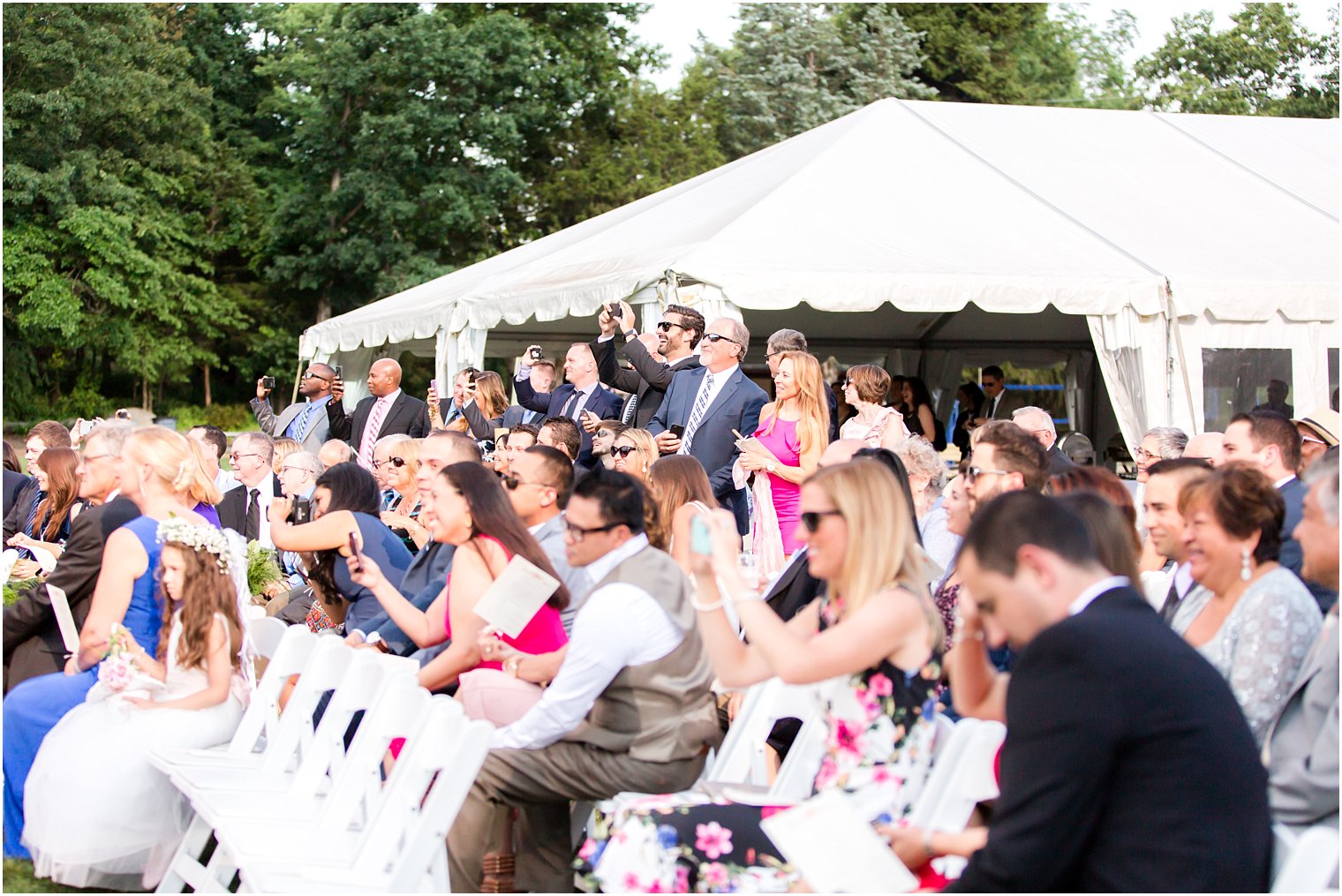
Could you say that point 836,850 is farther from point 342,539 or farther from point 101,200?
point 101,200

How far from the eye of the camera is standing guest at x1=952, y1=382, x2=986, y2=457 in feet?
45.9

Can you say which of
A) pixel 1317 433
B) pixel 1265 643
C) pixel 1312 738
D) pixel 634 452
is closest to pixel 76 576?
pixel 634 452

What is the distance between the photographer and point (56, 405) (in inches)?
1341

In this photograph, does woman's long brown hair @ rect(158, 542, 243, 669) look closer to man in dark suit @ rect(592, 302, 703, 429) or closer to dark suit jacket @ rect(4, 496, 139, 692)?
dark suit jacket @ rect(4, 496, 139, 692)

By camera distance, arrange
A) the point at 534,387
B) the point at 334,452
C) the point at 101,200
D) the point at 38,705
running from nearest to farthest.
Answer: the point at 38,705 < the point at 334,452 < the point at 534,387 < the point at 101,200

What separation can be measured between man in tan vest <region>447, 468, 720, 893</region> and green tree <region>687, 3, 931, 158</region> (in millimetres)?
33868

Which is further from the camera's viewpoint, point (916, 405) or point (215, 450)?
point (916, 405)

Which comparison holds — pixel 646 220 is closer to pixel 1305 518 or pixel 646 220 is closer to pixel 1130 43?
pixel 1305 518

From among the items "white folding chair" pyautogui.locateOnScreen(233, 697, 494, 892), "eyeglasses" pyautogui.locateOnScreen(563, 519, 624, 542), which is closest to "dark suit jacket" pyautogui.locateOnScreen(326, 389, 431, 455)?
"eyeglasses" pyautogui.locateOnScreen(563, 519, 624, 542)

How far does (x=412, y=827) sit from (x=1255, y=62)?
41.0m

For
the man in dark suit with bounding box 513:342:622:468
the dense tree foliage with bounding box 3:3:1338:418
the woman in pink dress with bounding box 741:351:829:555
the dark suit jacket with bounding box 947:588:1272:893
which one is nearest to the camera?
the dark suit jacket with bounding box 947:588:1272:893

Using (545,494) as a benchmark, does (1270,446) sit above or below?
above

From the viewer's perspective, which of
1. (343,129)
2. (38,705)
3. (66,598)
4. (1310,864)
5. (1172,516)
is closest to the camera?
(1310,864)

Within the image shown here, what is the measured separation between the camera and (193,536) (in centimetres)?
462
